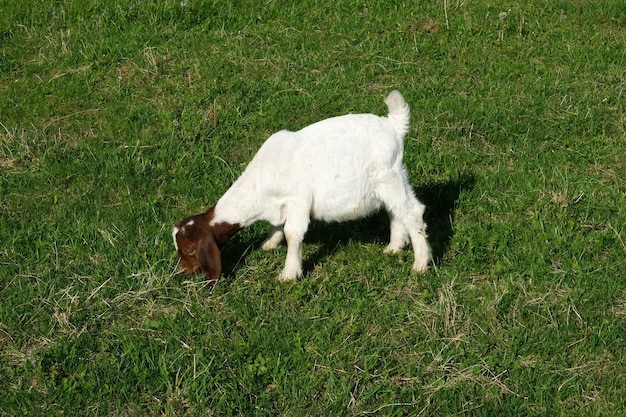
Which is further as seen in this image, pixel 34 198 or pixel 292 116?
pixel 292 116

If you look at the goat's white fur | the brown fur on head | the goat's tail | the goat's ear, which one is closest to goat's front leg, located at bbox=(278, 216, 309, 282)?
the goat's white fur

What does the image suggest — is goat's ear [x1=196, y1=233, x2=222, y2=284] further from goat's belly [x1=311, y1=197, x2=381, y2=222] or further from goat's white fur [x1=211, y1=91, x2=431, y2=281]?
goat's belly [x1=311, y1=197, x2=381, y2=222]

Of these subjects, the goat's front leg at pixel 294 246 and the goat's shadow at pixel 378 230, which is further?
the goat's shadow at pixel 378 230

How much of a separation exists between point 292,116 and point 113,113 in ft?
6.13

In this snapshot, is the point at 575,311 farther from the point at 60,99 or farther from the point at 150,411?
the point at 60,99

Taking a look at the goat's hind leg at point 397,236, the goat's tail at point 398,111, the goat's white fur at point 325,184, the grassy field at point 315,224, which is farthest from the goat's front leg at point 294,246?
the goat's tail at point 398,111

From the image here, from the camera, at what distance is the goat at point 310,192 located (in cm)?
614

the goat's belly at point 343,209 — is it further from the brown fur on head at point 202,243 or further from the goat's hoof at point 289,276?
the brown fur on head at point 202,243

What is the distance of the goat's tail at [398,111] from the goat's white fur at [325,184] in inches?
1.3

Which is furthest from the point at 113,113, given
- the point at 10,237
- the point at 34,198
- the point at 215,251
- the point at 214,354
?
the point at 214,354

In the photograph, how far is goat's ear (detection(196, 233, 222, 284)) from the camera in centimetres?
604

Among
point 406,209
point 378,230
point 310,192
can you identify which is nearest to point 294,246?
point 310,192

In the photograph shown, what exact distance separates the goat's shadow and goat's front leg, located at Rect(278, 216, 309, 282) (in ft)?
0.80

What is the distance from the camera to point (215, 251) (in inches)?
238
